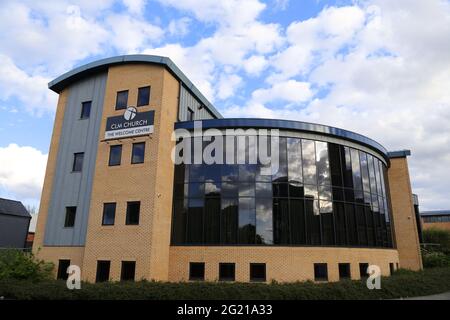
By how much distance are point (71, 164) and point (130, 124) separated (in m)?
5.00

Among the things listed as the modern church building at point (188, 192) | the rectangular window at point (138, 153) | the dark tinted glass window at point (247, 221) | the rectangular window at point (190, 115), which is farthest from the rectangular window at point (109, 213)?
the rectangular window at point (190, 115)

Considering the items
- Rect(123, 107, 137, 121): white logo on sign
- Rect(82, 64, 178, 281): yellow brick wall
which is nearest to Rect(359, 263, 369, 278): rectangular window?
Rect(82, 64, 178, 281): yellow brick wall

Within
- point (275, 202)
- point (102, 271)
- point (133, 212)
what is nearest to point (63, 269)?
point (102, 271)

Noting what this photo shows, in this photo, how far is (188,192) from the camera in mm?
19359

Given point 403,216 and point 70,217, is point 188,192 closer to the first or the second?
point 70,217

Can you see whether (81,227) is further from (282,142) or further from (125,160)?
(282,142)

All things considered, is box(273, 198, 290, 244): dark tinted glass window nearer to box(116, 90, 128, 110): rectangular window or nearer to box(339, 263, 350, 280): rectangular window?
box(339, 263, 350, 280): rectangular window

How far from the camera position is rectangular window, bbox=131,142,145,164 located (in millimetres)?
19172

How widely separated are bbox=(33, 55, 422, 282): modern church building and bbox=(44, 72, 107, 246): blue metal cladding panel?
80 millimetres

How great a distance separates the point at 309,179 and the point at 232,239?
225 inches

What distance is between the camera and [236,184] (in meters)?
18.9

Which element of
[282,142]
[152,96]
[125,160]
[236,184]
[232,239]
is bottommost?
[232,239]

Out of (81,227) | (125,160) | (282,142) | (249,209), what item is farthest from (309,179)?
(81,227)
